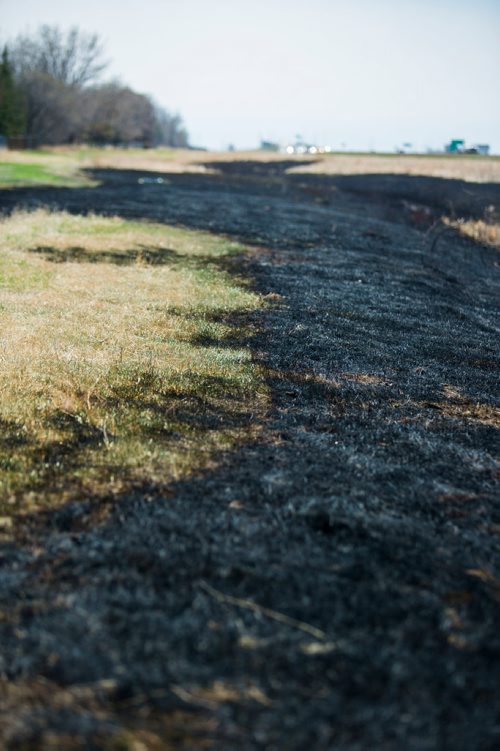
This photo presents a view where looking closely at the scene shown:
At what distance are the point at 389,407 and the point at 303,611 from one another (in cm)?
330

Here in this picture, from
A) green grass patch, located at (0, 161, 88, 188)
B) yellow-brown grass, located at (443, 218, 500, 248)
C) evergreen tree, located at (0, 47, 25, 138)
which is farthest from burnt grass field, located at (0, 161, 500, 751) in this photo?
evergreen tree, located at (0, 47, 25, 138)

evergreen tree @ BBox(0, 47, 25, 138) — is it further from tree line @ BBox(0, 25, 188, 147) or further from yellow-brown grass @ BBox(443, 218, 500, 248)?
yellow-brown grass @ BBox(443, 218, 500, 248)

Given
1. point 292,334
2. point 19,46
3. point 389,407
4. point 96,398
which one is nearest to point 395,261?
point 292,334

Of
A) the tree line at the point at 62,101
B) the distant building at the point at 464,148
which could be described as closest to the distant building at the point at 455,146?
the distant building at the point at 464,148

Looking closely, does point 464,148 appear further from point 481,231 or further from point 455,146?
point 481,231

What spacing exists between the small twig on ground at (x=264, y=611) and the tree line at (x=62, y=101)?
3092 inches

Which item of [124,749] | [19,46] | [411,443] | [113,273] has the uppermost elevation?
[19,46]

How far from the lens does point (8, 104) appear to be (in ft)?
240

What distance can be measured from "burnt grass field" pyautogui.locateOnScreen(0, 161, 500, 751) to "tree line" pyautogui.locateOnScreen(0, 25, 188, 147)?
77009mm

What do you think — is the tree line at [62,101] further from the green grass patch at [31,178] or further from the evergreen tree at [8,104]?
the green grass patch at [31,178]

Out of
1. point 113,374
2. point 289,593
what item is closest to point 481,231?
point 113,374

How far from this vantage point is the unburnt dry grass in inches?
185

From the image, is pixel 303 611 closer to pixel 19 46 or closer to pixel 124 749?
pixel 124 749

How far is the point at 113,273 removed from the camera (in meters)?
11.8
